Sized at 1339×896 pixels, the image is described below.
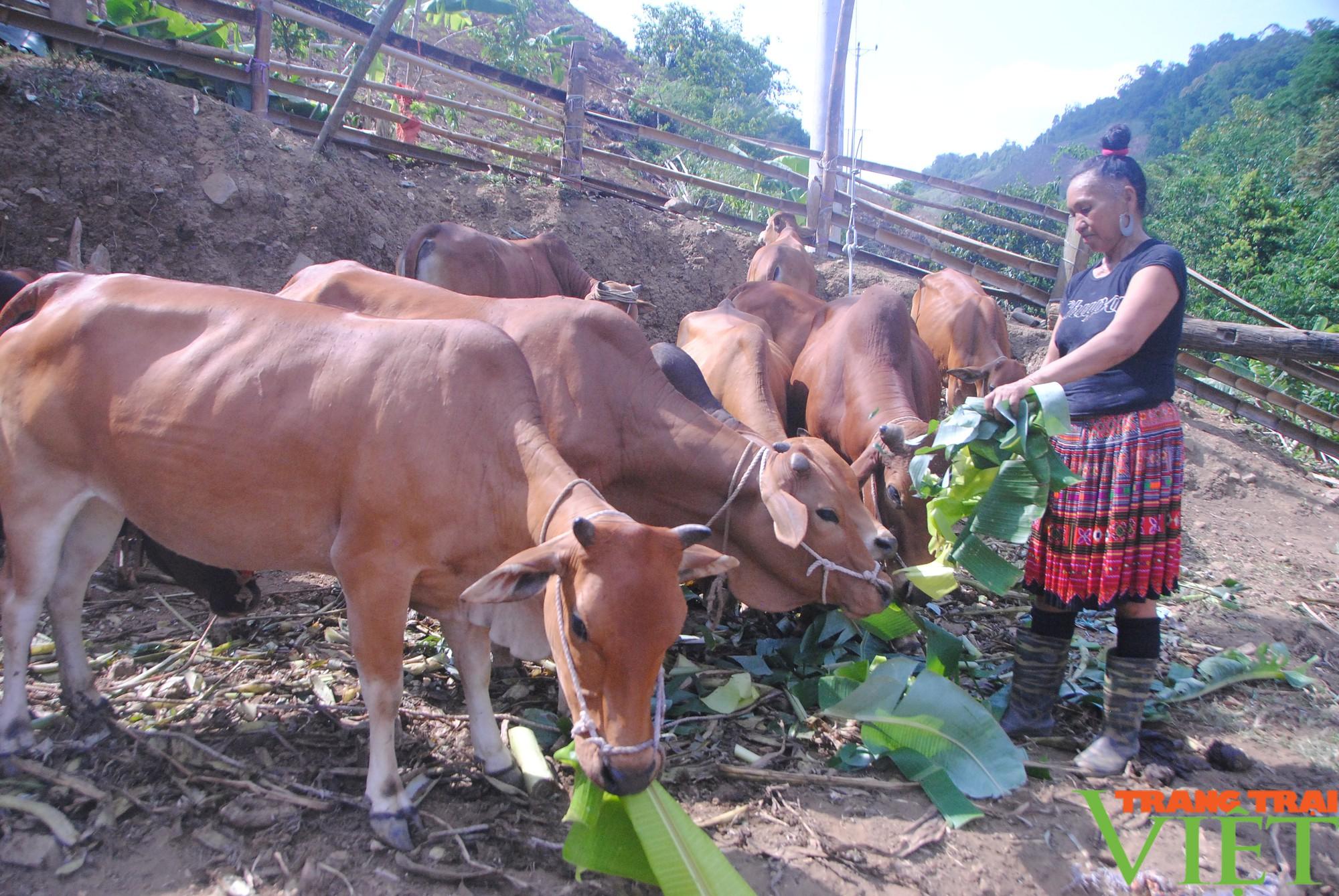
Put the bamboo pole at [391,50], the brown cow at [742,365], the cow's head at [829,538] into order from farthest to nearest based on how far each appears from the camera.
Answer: the bamboo pole at [391,50], the brown cow at [742,365], the cow's head at [829,538]

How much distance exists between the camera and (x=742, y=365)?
20.2 ft

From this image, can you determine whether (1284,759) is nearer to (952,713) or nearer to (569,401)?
(952,713)

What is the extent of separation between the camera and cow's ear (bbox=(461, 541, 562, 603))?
2.89m

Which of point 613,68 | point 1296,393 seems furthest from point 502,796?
point 613,68

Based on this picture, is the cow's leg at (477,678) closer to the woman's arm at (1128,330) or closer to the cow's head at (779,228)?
the woman's arm at (1128,330)

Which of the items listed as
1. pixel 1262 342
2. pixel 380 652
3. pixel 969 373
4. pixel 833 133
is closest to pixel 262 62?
pixel 833 133

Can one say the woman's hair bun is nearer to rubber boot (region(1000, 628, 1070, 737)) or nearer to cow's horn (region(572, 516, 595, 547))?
rubber boot (region(1000, 628, 1070, 737))

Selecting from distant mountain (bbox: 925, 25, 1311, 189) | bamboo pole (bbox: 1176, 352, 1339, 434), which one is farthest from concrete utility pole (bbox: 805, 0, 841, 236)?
distant mountain (bbox: 925, 25, 1311, 189)

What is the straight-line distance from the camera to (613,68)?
3641cm

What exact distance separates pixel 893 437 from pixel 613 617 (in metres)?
2.93

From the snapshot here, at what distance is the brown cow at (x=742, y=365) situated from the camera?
570 cm

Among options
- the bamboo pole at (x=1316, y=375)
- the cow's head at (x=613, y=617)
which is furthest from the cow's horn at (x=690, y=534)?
the bamboo pole at (x=1316, y=375)

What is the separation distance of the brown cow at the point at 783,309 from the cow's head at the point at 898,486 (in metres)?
2.37

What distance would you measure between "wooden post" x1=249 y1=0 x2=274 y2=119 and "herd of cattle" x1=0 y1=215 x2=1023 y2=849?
5.92 m
